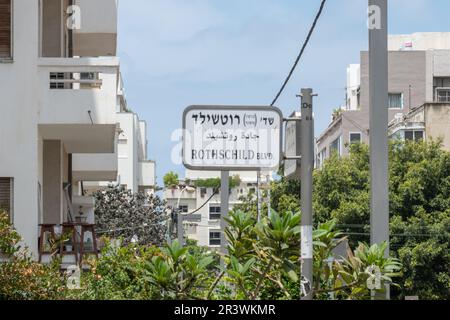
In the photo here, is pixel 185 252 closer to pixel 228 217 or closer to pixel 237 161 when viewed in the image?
pixel 228 217

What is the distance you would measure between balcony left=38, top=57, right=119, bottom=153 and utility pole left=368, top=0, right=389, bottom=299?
1124 cm

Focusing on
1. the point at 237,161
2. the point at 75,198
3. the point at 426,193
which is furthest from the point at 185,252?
the point at 426,193

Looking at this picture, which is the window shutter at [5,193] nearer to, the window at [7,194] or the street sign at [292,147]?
the window at [7,194]

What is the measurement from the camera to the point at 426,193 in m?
47.3

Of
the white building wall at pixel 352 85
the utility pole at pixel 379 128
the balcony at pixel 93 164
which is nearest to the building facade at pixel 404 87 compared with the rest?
the white building wall at pixel 352 85

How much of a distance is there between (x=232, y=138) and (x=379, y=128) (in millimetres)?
1498

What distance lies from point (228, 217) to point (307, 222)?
57.3 inches

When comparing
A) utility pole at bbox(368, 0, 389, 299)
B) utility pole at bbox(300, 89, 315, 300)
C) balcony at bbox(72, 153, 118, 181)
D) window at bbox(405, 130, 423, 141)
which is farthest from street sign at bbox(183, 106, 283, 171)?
window at bbox(405, 130, 423, 141)

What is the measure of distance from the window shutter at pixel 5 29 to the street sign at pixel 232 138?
39.8 ft

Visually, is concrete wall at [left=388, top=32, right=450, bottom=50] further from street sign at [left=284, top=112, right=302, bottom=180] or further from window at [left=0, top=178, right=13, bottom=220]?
street sign at [left=284, top=112, right=302, bottom=180]

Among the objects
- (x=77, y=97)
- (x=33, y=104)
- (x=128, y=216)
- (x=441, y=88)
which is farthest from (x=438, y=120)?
(x=33, y=104)

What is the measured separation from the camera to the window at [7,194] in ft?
65.4

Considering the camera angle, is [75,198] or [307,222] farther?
[75,198]

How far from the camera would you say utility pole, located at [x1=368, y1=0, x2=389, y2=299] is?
9391mm
